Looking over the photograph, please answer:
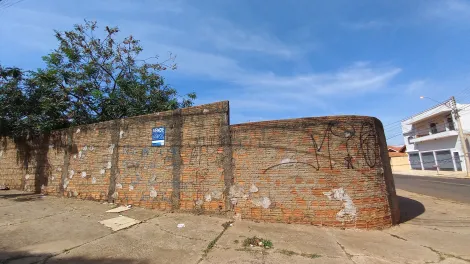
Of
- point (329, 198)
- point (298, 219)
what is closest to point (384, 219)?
point (329, 198)

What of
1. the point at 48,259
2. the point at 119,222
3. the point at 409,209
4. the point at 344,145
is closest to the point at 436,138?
the point at 409,209

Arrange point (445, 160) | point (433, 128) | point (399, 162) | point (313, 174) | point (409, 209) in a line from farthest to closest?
point (399, 162), point (433, 128), point (445, 160), point (409, 209), point (313, 174)

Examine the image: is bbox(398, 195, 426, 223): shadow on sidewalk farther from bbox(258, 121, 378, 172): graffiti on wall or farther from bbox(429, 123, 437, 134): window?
bbox(429, 123, 437, 134): window

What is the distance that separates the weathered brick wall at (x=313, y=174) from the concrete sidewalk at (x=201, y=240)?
344mm

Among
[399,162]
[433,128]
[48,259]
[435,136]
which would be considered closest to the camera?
[48,259]

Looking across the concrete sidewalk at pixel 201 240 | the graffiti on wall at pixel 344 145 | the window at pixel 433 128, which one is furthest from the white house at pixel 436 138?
the concrete sidewalk at pixel 201 240

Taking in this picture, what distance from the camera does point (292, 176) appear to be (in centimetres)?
612

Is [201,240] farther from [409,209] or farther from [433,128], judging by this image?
[433,128]

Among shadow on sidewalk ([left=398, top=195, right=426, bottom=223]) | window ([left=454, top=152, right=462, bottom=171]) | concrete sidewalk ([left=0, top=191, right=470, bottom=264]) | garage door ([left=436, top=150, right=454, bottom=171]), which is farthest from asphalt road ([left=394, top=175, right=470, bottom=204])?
garage door ([left=436, top=150, right=454, bottom=171])

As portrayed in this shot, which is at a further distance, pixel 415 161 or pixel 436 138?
pixel 415 161

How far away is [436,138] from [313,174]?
3036cm

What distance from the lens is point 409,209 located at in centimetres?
850

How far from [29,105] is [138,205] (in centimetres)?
645

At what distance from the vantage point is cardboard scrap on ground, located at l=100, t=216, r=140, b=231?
5648 mm
